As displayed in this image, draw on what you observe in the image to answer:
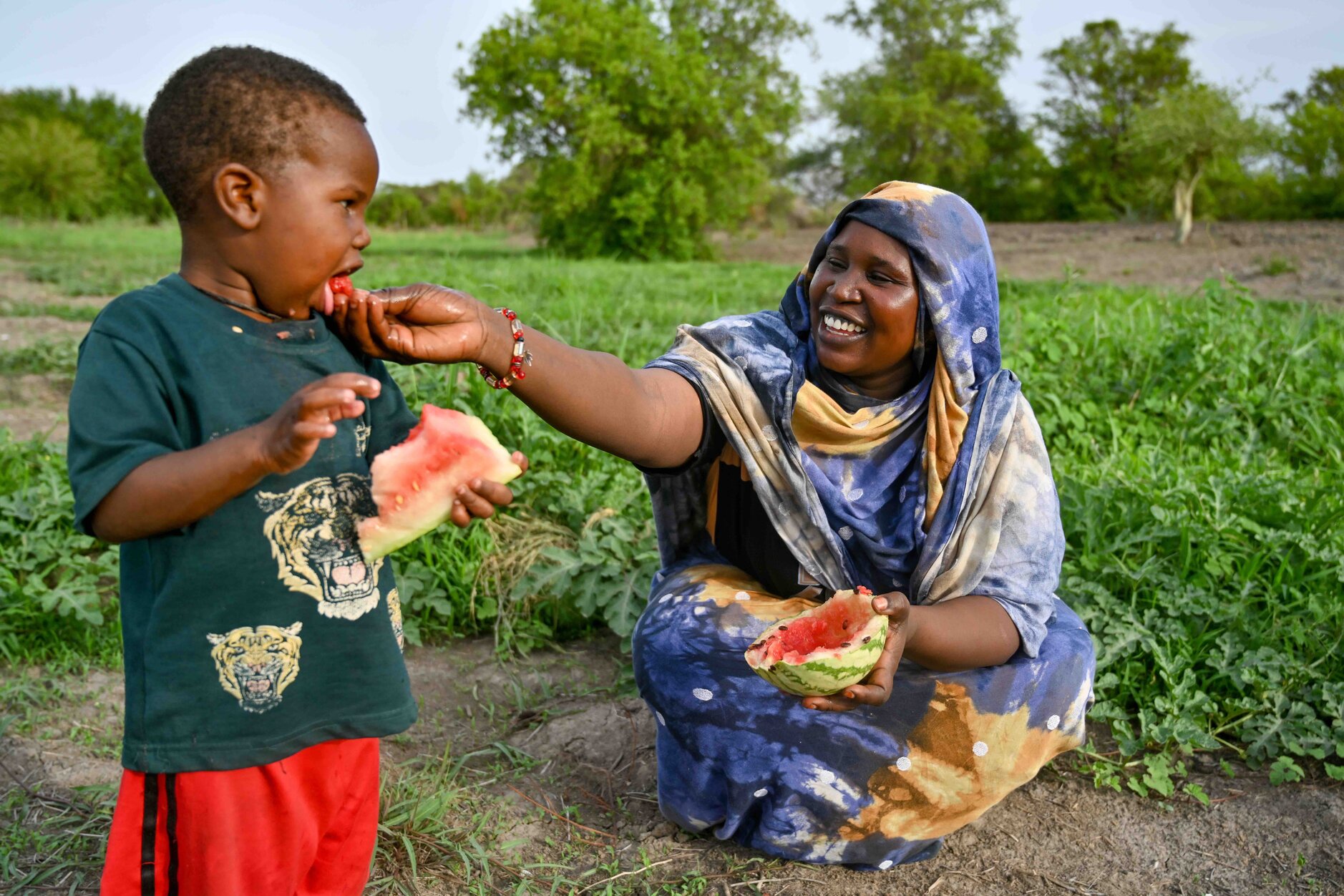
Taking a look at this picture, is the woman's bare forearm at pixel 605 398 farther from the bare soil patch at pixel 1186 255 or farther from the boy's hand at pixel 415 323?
the bare soil patch at pixel 1186 255

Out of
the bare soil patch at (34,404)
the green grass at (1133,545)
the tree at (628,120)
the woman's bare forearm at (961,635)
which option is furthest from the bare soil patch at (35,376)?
the tree at (628,120)

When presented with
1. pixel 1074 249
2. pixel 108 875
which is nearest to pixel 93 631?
pixel 108 875

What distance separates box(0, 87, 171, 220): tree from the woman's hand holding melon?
99.3 feet

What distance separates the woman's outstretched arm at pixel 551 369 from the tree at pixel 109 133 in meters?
29.7

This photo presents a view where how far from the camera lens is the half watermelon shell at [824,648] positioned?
1917 millimetres

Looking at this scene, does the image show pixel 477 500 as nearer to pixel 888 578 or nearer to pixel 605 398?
pixel 605 398

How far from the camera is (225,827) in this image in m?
1.61

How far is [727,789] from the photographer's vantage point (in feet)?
8.00

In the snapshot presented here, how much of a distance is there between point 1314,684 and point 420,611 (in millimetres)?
Result: 2852

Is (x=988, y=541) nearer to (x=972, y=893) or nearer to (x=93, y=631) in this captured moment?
(x=972, y=893)

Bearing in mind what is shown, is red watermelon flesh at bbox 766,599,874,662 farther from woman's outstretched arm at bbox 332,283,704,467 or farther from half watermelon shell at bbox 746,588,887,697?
woman's outstretched arm at bbox 332,283,704,467

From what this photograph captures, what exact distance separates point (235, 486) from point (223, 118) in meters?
0.55

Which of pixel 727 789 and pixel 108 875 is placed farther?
pixel 727 789

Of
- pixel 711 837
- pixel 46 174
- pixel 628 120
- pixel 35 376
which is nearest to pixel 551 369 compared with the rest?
pixel 711 837
